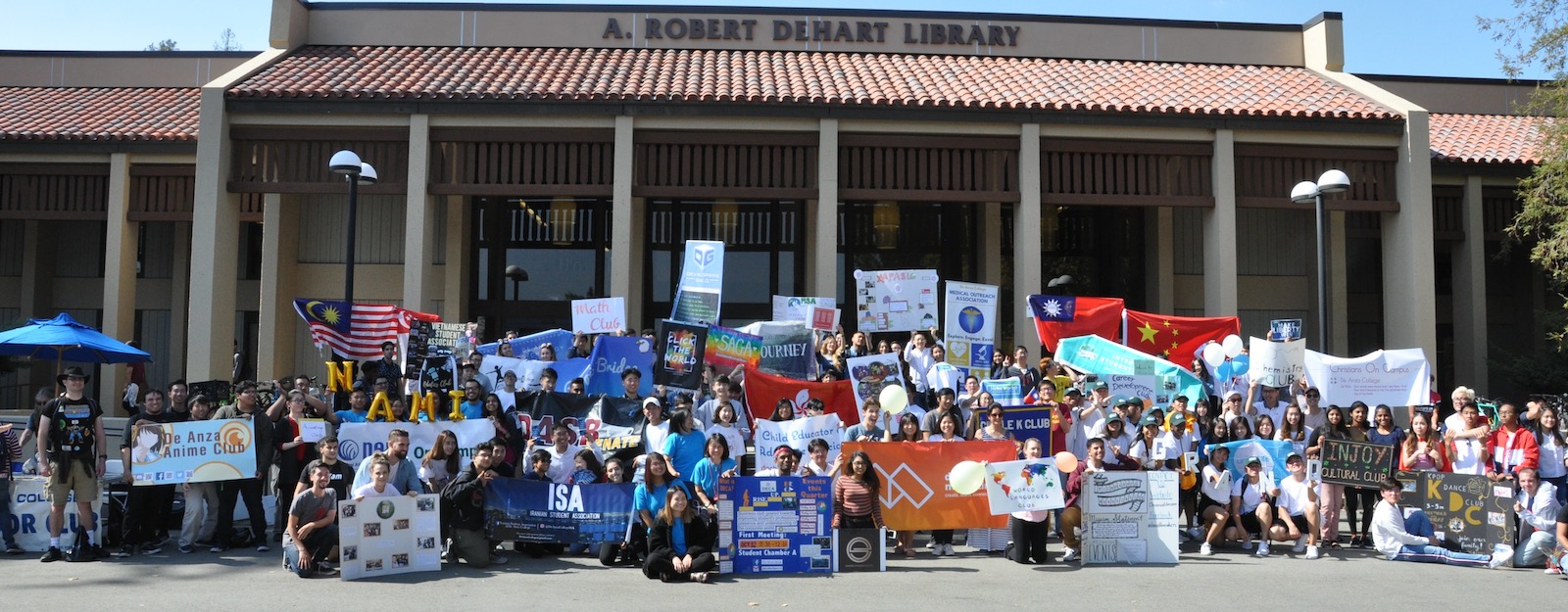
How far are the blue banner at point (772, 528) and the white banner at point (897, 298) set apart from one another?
234 inches

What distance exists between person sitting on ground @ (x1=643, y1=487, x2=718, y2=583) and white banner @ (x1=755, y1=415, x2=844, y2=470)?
6.09ft

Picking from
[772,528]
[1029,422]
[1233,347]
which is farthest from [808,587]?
[1233,347]

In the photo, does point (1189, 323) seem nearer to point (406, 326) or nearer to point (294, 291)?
point (406, 326)

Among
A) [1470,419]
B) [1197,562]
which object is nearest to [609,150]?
[1197,562]

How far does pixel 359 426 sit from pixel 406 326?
3300mm

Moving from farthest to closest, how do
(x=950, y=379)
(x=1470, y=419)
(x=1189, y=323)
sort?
(x=1189, y=323), (x=950, y=379), (x=1470, y=419)

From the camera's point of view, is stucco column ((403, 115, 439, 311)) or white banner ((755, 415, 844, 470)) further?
stucco column ((403, 115, 439, 311))

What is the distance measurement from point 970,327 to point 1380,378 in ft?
16.6

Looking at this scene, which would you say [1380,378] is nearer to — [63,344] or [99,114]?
[63,344]

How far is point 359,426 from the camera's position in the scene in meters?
11.3

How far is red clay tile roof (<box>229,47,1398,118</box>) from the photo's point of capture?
17.5 m

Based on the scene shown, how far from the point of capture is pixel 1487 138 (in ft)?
69.5

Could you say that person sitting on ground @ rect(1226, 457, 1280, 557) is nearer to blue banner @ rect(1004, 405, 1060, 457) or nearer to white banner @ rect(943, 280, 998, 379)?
blue banner @ rect(1004, 405, 1060, 457)

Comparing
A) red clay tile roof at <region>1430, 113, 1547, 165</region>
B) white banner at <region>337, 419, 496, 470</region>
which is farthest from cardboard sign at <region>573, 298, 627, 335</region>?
red clay tile roof at <region>1430, 113, 1547, 165</region>
